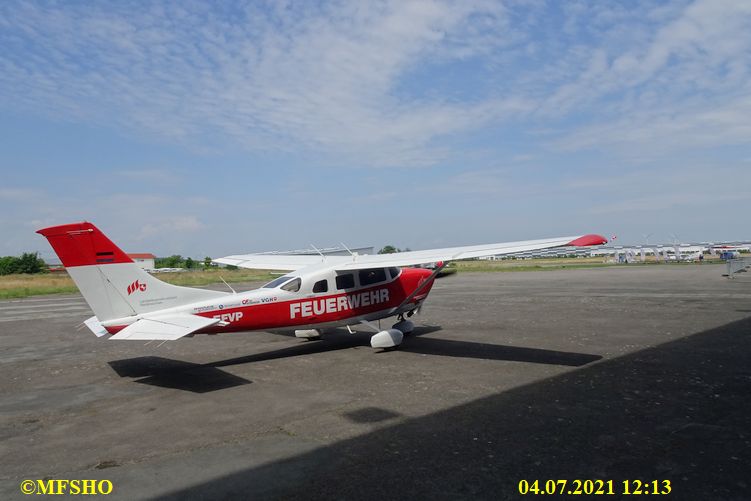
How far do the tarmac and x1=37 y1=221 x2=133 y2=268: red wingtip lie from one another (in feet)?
7.26

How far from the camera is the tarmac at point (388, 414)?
445 centimetres

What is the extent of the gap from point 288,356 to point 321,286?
1.69 meters

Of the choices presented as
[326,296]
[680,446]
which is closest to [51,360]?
[326,296]

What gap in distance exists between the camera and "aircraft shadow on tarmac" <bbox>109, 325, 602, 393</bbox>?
27.9 feet

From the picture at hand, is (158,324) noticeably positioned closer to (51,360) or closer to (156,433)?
(156,433)

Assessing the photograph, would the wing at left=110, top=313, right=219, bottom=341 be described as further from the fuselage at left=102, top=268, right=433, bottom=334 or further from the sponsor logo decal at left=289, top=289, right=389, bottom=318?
the sponsor logo decal at left=289, top=289, right=389, bottom=318

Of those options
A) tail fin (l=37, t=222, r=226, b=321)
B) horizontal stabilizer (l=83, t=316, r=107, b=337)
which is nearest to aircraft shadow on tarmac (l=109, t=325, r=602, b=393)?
horizontal stabilizer (l=83, t=316, r=107, b=337)

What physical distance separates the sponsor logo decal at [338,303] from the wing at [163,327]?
2155 millimetres

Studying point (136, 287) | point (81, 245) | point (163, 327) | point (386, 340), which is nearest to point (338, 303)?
point (386, 340)

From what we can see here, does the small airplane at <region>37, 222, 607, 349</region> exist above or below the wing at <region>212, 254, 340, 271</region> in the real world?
below

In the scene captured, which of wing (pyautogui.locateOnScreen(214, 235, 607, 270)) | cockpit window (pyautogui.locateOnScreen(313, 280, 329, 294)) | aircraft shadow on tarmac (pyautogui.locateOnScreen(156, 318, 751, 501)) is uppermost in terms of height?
wing (pyautogui.locateOnScreen(214, 235, 607, 270))

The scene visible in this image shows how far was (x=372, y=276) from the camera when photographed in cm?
1126

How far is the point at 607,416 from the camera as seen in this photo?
5902 mm

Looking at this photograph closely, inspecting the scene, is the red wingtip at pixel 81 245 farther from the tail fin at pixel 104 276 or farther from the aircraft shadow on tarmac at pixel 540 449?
the aircraft shadow on tarmac at pixel 540 449
